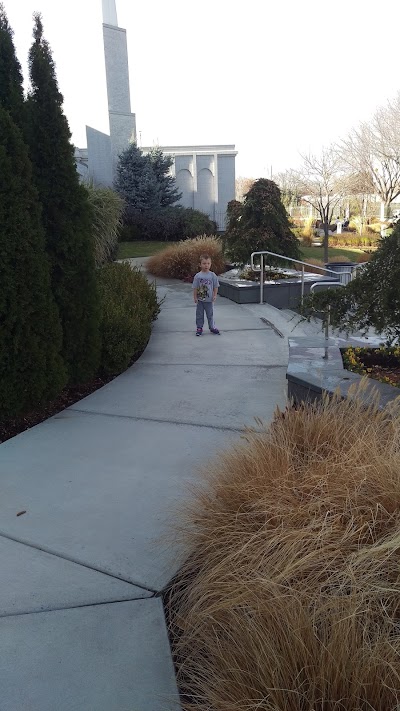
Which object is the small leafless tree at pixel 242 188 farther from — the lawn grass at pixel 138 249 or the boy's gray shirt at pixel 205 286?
the boy's gray shirt at pixel 205 286

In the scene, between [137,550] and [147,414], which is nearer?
[137,550]

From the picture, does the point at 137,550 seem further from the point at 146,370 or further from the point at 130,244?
the point at 130,244

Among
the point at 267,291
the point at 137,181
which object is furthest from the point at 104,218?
the point at 137,181

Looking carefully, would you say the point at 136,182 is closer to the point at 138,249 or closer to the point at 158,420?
the point at 138,249

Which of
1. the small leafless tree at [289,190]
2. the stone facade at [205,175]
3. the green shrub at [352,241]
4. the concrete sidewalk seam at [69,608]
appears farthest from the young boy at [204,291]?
the small leafless tree at [289,190]

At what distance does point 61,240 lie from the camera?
5520 millimetres

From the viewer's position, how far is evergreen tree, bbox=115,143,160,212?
2533cm

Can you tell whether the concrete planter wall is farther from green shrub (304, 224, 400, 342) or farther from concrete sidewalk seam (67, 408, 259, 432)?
concrete sidewalk seam (67, 408, 259, 432)

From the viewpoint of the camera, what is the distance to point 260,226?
46.4 feet

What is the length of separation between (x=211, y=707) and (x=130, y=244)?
22433 mm

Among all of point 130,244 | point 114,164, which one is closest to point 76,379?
point 130,244

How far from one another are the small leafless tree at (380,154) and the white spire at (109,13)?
1543 centimetres

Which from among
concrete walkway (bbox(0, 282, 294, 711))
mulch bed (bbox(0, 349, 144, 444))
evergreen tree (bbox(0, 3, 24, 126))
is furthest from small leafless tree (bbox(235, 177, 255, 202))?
concrete walkway (bbox(0, 282, 294, 711))

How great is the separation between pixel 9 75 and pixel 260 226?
9616 millimetres
